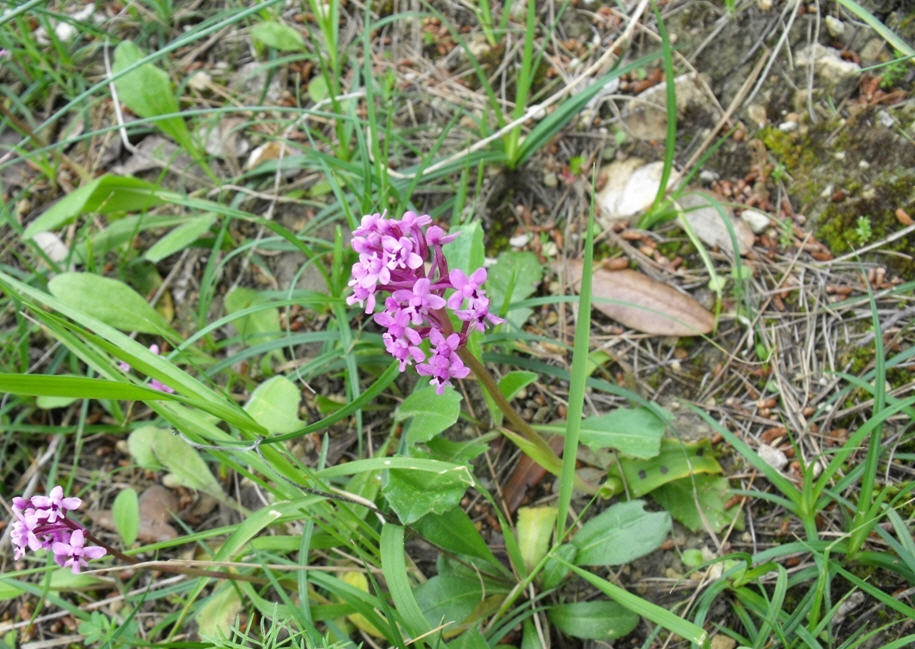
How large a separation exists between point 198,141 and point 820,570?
2.73 meters

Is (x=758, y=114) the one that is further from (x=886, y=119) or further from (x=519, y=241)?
(x=519, y=241)

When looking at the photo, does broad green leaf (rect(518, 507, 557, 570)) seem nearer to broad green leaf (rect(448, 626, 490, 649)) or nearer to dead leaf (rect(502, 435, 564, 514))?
dead leaf (rect(502, 435, 564, 514))

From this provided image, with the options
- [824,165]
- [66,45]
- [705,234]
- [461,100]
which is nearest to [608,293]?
[705,234]

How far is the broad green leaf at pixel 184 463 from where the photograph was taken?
107 inches

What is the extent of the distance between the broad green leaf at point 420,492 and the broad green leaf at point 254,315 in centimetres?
100

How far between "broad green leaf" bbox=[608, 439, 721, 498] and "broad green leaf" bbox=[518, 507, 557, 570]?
0.74 ft

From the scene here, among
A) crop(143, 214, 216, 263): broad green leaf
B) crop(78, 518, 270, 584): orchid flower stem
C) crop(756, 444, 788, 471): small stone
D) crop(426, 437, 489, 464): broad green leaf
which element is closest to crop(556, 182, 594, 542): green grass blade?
crop(426, 437, 489, 464): broad green leaf

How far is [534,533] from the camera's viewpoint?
2416 mm

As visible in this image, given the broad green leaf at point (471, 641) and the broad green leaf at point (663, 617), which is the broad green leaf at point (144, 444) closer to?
the broad green leaf at point (471, 641)

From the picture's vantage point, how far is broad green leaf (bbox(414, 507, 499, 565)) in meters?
2.24

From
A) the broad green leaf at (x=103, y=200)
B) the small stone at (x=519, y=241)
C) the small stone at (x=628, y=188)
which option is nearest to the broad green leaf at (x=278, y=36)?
the broad green leaf at (x=103, y=200)

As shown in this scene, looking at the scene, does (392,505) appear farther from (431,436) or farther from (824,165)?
(824,165)

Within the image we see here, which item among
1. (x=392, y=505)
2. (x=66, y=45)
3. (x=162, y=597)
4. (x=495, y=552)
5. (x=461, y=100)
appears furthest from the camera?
(x=66, y=45)

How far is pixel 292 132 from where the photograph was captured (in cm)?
334
